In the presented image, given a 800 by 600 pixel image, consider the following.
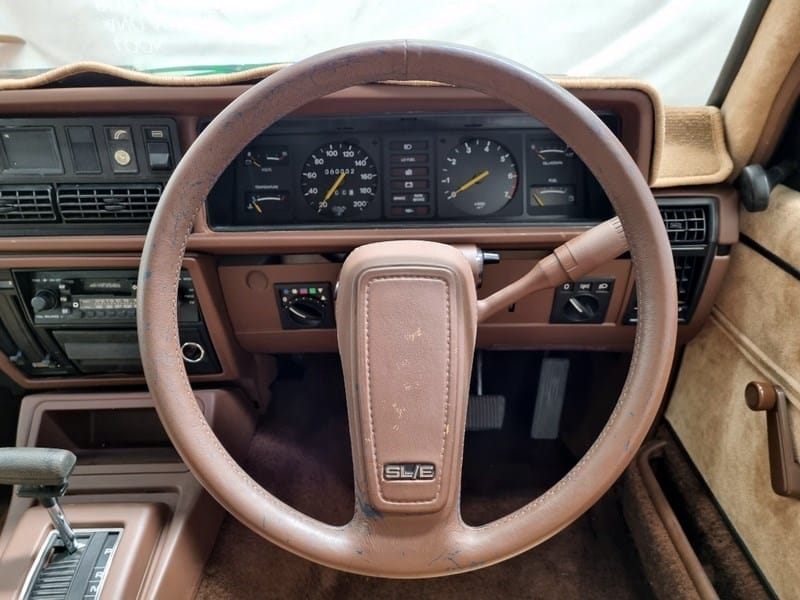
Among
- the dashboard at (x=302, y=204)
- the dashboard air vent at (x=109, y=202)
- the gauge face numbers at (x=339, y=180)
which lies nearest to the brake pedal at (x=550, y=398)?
the dashboard at (x=302, y=204)

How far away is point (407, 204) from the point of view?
3.63ft

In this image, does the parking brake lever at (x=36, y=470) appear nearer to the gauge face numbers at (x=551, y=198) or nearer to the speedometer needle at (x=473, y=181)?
the speedometer needle at (x=473, y=181)

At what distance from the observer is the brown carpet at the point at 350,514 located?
1.28 meters

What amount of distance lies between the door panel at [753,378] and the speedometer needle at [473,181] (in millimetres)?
492

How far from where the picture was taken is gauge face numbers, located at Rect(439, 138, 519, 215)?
3.58 ft

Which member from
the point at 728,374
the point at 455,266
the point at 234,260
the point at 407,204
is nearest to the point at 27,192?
the point at 234,260

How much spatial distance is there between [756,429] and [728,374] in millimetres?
134

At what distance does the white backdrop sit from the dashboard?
0.41 m

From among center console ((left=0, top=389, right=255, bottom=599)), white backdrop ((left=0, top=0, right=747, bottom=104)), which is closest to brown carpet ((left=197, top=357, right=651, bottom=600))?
center console ((left=0, top=389, right=255, bottom=599))

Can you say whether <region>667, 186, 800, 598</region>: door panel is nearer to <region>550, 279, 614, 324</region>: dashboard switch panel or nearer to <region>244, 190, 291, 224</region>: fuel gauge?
<region>550, 279, 614, 324</region>: dashboard switch panel

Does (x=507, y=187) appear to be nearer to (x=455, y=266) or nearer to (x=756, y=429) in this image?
(x=455, y=266)

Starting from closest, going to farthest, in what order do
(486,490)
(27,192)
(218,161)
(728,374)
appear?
(218,161), (27,192), (728,374), (486,490)

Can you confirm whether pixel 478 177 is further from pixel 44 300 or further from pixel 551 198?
pixel 44 300

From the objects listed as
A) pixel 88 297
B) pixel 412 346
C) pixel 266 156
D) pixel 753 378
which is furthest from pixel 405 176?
pixel 753 378
